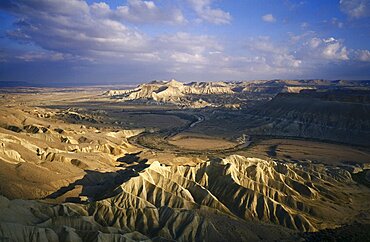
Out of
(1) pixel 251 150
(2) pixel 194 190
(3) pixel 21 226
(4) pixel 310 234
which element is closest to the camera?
(3) pixel 21 226

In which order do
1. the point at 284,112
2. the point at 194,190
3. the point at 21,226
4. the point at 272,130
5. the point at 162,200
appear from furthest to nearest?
the point at 284,112
the point at 272,130
the point at 194,190
the point at 162,200
the point at 21,226

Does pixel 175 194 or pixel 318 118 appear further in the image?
pixel 318 118

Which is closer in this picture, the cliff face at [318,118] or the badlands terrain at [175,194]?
the badlands terrain at [175,194]

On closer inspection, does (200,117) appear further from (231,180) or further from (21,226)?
(21,226)

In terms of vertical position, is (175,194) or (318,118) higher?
(318,118)

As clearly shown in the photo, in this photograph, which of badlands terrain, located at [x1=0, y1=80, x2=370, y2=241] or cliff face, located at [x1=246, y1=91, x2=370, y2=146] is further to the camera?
cliff face, located at [x1=246, y1=91, x2=370, y2=146]

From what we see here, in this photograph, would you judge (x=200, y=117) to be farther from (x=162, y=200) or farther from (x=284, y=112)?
(x=162, y=200)

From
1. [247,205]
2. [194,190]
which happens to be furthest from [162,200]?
[247,205]

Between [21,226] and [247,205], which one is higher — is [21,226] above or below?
above

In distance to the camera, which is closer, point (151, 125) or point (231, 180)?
point (231, 180)

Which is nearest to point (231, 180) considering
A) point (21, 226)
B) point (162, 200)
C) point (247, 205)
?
point (247, 205)
